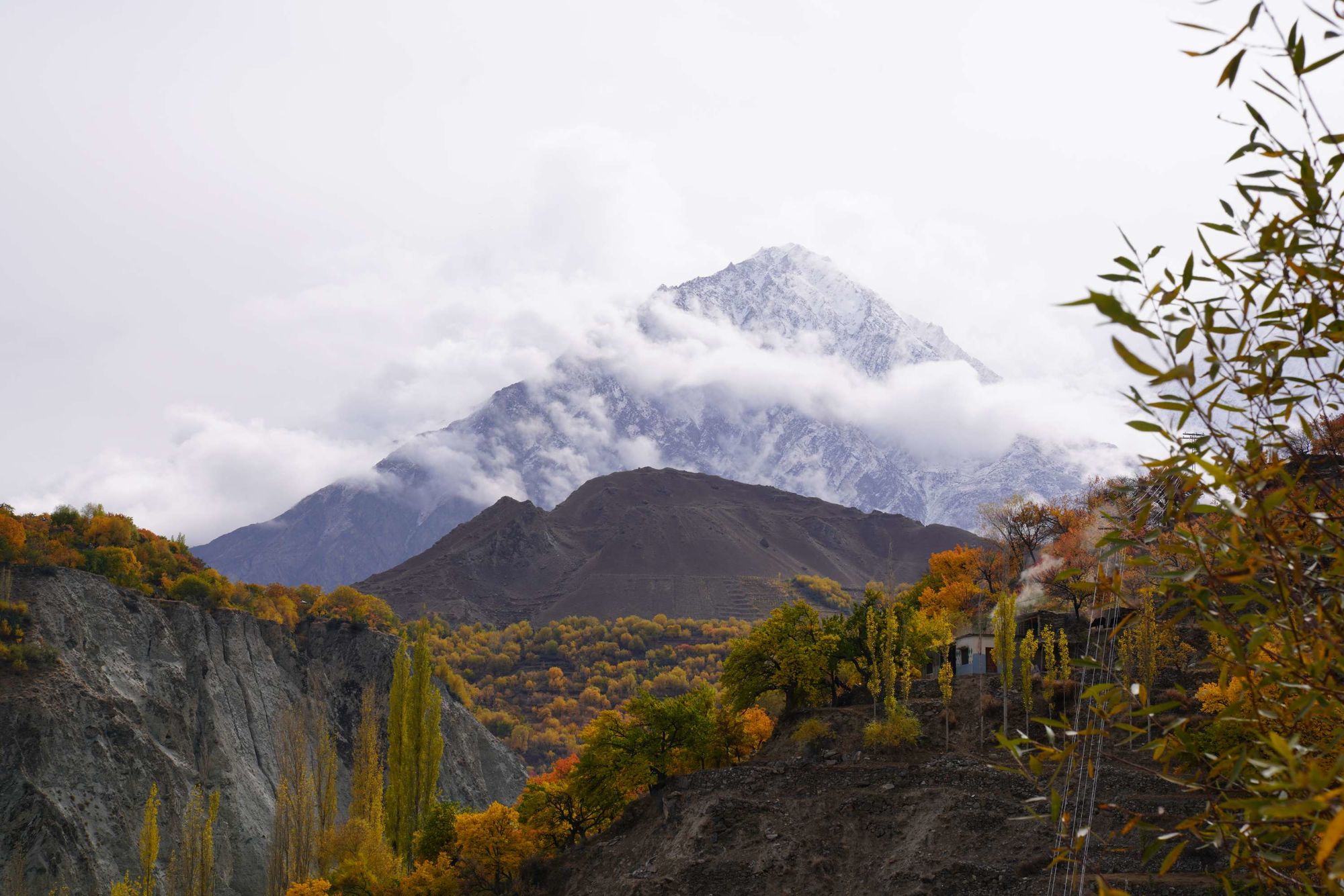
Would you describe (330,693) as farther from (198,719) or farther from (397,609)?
(397,609)

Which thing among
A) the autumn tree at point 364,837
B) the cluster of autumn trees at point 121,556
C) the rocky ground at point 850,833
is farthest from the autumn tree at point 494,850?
the cluster of autumn trees at point 121,556

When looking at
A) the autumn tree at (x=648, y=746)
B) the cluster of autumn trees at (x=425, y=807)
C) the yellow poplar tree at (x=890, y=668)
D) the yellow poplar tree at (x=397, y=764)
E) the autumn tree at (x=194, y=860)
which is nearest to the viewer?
the yellow poplar tree at (x=890, y=668)

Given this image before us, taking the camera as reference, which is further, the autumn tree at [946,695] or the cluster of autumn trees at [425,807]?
the cluster of autumn trees at [425,807]

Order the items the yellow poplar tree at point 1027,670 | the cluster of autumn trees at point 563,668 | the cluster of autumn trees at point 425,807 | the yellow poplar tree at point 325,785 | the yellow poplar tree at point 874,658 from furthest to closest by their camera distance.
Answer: the cluster of autumn trees at point 563,668 < the yellow poplar tree at point 325,785 < the cluster of autumn trees at point 425,807 < the yellow poplar tree at point 874,658 < the yellow poplar tree at point 1027,670

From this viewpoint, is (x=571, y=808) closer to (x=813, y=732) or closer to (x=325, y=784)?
(x=813, y=732)

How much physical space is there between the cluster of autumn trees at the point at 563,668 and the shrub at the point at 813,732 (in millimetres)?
53355

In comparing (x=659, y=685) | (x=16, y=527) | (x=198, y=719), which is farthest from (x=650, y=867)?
(x=659, y=685)

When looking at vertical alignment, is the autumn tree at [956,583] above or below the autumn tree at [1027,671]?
above

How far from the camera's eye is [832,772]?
2480 cm

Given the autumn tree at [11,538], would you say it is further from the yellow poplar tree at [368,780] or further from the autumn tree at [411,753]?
the autumn tree at [411,753]

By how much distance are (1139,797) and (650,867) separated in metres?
11.0

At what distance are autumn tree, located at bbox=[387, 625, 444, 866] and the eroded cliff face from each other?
7.37m

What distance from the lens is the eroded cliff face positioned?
32.8m

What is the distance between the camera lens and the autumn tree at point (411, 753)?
38.7m
